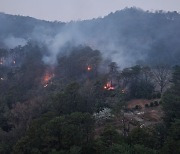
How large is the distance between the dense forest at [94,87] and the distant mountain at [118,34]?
11.5 inches

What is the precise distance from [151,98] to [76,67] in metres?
18.0

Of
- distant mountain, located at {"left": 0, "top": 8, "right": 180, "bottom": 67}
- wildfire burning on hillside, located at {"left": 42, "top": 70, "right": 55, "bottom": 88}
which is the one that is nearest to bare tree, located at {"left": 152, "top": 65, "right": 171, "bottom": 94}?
distant mountain, located at {"left": 0, "top": 8, "right": 180, "bottom": 67}

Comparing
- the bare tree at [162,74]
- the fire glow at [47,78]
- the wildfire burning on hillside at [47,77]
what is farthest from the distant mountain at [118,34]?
the bare tree at [162,74]

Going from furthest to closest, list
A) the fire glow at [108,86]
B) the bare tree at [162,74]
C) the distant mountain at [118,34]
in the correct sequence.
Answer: the distant mountain at [118,34]
the bare tree at [162,74]
the fire glow at [108,86]

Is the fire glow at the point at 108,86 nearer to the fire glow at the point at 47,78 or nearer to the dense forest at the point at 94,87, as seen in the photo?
the dense forest at the point at 94,87

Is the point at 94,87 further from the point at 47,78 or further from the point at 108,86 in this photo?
the point at 47,78

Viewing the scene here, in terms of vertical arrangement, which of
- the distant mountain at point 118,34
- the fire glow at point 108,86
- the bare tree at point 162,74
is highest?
the distant mountain at point 118,34

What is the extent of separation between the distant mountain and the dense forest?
0.96 feet

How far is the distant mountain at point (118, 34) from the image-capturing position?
78.9 metres

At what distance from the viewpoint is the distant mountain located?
78938 mm

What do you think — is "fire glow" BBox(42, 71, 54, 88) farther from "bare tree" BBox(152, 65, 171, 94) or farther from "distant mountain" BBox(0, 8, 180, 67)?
"bare tree" BBox(152, 65, 171, 94)

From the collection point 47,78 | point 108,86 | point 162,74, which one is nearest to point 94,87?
point 108,86

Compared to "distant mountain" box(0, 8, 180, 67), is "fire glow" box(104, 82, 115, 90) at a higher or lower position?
lower

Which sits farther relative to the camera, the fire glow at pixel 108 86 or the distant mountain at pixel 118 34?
the distant mountain at pixel 118 34
